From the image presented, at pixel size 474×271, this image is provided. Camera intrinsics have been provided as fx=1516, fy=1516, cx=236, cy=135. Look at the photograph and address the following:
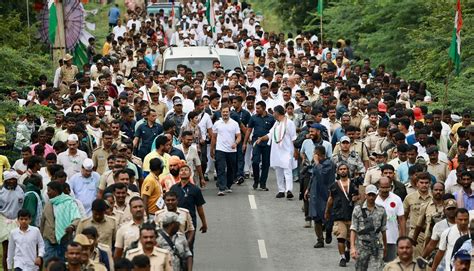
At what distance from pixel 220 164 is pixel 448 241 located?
9.86m

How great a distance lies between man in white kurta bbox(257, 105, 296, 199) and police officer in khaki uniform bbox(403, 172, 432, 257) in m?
6.85

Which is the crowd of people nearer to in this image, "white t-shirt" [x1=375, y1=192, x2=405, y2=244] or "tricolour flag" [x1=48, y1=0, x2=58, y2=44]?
"white t-shirt" [x1=375, y1=192, x2=405, y2=244]

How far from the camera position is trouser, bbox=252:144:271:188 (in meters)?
26.3

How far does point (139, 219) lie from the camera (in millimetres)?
16328

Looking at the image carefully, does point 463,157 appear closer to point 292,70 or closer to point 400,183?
point 400,183

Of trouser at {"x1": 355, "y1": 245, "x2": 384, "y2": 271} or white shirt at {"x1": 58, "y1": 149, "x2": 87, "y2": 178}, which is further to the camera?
white shirt at {"x1": 58, "y1": 149, "x2": 87, "y2": 178}

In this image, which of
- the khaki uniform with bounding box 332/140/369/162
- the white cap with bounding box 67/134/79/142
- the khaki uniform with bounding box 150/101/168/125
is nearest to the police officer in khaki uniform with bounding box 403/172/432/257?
the khaki uniform with bounding box 332/140/369/162

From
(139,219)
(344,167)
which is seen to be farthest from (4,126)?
(139,219)

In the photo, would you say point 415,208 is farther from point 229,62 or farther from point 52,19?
point 229,62

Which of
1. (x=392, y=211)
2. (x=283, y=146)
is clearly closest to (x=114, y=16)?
(x=283, y=146)

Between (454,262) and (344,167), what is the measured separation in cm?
486

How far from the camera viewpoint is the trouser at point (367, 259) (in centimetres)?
1811

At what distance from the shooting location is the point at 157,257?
587 inches

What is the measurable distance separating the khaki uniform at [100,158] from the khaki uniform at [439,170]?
458 centimetres
